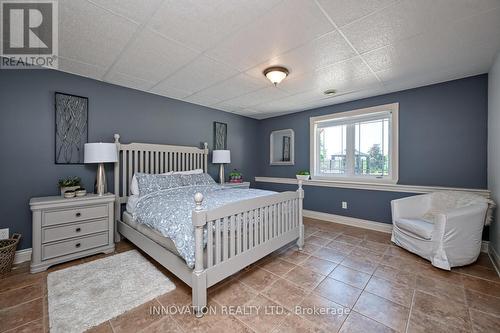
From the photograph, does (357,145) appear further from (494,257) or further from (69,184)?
(69,184)

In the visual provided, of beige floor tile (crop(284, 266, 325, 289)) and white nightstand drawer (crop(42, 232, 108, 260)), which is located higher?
white nightstand drawer (crop(42, 232, 108, 260))

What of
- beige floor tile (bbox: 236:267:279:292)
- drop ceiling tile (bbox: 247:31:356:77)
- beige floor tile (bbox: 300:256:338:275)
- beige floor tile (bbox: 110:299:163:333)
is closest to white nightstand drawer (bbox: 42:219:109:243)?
Answer: beige floor tile (bbox: 110:299:163:333)

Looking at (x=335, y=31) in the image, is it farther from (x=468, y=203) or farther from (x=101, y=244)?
(x=101, y=244)

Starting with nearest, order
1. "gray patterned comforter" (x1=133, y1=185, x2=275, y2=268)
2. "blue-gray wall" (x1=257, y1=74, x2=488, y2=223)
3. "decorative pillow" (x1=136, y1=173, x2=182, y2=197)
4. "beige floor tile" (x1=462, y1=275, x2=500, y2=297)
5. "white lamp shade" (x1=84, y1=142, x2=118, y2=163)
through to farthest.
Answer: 1. "gray patterned comforter" (x1=133, y1=185, x2=275, y2=268)
2. "beige floor tile" (x1=462, y1=275, x2=500, y2=297)
3. "white lamp shade" (x1=84, y1=142, x2=118, y2=163)
4. "blue-gray wall" (x1=257, y1=74, x2=488, y2=223)
5. "decorative pillow" (x1=136, y1=173, x2=182, y2=197)

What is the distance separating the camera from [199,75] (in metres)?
2.78

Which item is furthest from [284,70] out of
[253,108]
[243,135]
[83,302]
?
[83,302]

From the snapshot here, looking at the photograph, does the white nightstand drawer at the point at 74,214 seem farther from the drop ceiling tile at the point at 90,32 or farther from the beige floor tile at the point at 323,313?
the beige floor tile at the point at 323,313

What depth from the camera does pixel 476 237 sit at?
7.41 feet

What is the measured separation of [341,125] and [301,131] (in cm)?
87

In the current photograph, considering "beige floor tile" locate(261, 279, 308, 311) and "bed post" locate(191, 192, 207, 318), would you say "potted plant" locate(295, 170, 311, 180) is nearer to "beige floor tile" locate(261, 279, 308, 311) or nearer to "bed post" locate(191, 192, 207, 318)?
"beige floor tile" locate(261, 279, 308, 311)

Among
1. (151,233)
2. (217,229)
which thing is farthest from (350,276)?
(151,233)

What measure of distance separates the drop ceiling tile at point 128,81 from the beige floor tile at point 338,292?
3464mm

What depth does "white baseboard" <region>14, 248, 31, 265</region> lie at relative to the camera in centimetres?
238

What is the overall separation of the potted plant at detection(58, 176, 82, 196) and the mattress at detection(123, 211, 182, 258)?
70cm
